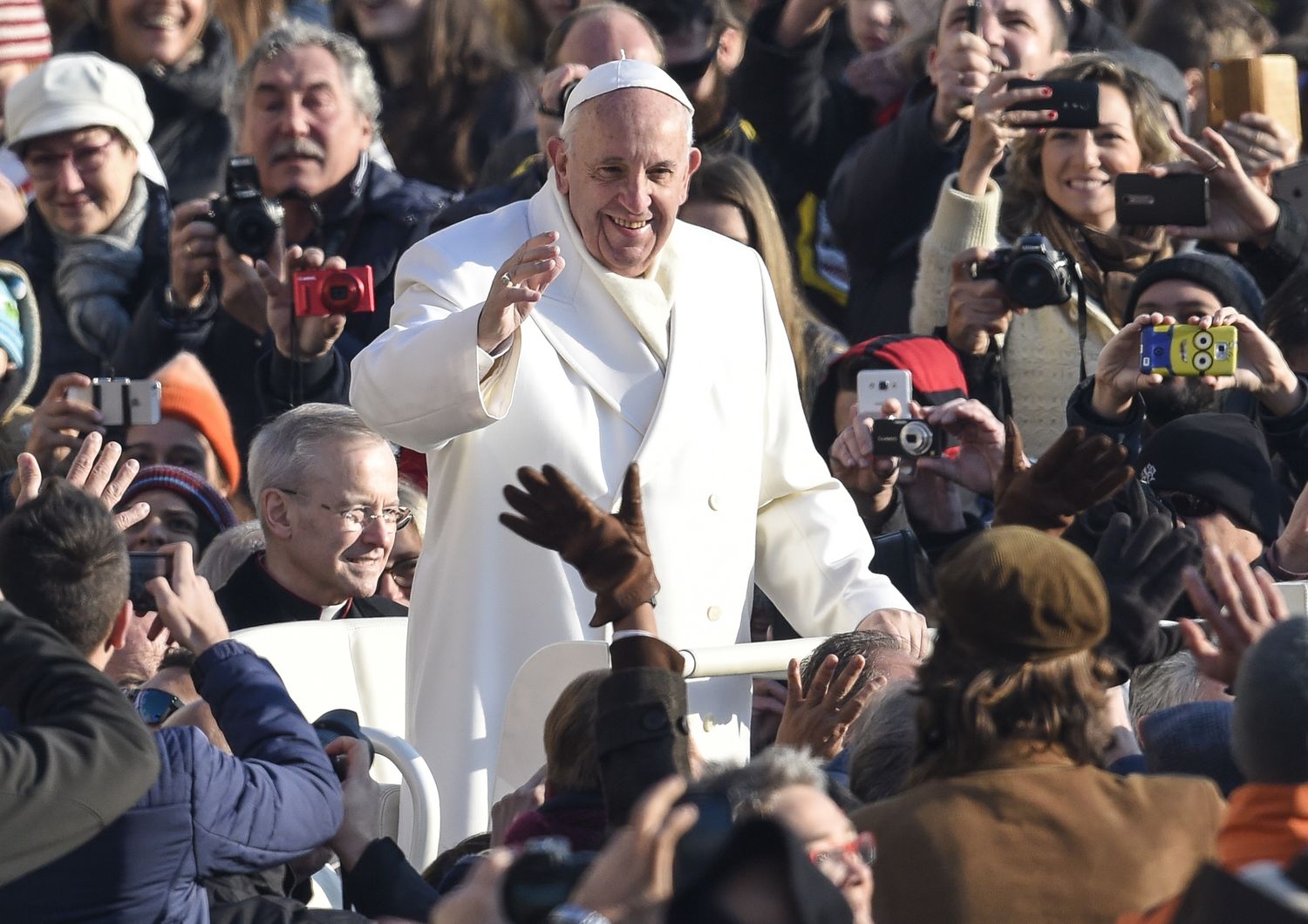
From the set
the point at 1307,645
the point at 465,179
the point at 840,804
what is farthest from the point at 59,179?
the point at 1307,645

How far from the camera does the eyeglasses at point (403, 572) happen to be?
645 centimetres

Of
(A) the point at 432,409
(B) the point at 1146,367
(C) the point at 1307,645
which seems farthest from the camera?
(B) the point at 1146,367

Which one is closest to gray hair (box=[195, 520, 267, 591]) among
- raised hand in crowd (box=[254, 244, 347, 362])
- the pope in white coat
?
raised hand in crowd (box=[254, 244, 347, 362])

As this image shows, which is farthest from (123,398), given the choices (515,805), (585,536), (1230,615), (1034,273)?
(1230,615)

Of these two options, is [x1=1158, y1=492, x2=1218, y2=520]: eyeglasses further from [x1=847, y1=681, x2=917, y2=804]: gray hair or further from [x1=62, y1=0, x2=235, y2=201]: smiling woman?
[x1=62, y1=0, x2=235, y2=201]: smiling woman

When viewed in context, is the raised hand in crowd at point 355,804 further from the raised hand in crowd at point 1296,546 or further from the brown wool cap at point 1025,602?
the raised hand in crowd at point 1296,546

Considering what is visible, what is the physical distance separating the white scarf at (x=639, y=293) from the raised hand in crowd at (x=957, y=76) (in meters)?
2.06

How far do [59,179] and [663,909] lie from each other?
5.54m

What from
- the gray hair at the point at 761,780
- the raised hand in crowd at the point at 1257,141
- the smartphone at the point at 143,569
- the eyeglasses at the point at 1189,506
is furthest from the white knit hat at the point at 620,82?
the raised hand in crowd at the point at 1257,141

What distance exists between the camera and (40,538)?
3.58m

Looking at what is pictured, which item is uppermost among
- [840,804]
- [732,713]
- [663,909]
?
[663,909]

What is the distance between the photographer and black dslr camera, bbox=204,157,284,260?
686 cm

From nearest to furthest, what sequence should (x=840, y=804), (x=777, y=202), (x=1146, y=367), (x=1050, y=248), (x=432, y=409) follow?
1. (x=840, y=804)
2. (x=432, y=409)
3. (x=1146, y=367)
4. (x=1050, y=248)
5. (x=777, y=202)

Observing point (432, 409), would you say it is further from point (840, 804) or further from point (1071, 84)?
point (1071, 84)
